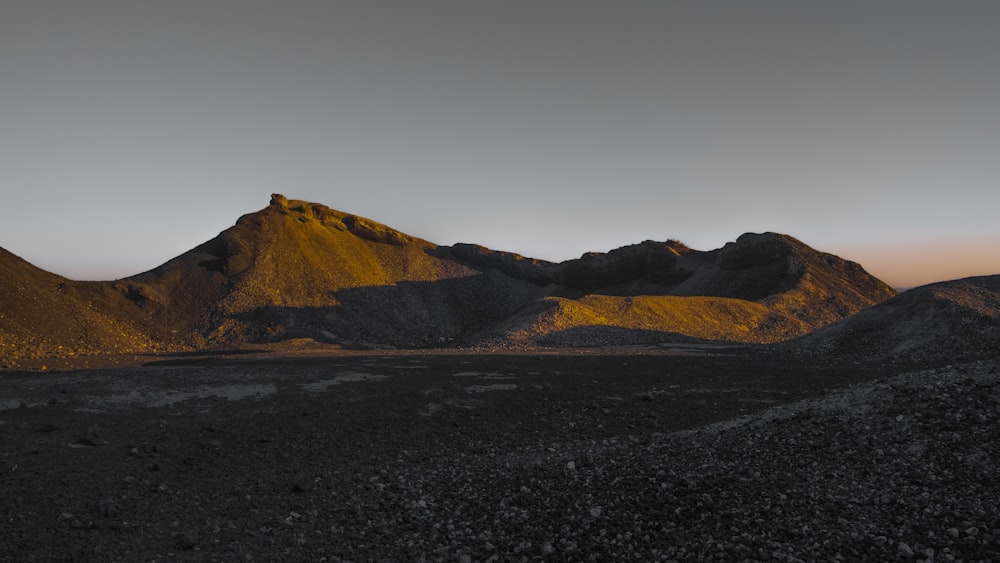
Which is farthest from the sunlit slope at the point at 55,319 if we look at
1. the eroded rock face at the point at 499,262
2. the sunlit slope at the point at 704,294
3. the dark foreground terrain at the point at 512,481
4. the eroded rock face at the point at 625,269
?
the eroded rock face at the point at 625,269

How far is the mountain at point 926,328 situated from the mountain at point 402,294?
1227 cm

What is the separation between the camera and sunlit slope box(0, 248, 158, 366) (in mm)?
32094

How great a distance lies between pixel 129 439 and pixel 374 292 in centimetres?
4301

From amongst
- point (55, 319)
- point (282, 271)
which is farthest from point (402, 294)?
point (55, 319)

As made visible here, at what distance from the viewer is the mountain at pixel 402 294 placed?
4038cm

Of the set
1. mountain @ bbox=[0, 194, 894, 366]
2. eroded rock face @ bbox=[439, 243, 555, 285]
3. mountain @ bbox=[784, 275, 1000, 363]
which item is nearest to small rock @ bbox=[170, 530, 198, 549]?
mountain @ bbox=[0, 194, 894, 366]

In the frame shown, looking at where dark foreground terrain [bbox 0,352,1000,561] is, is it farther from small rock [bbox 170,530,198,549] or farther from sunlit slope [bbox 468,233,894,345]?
sunlit slope [bbox 468,233,894,345]

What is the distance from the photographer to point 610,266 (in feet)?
240

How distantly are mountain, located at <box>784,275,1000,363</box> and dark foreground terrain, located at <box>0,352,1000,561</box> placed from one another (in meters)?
20.7

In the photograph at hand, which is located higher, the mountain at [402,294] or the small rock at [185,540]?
the mountain at [402,294]

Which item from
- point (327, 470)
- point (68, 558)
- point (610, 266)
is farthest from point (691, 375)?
point (610, 266)

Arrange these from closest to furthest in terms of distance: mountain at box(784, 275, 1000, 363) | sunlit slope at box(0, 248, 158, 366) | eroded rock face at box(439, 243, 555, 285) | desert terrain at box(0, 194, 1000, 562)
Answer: desert terrain at box(0, 194, 1000, 562)
mountain at box(784, 275, 1000, 363)
sunlit slope at box(0, 248, 158, 366)
eroded rock face at box(439, 243, 555, 285)

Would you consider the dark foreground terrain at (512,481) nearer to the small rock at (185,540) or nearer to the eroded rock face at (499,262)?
the small rock at (185,540)

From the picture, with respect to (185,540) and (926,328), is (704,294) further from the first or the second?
(185,540)
